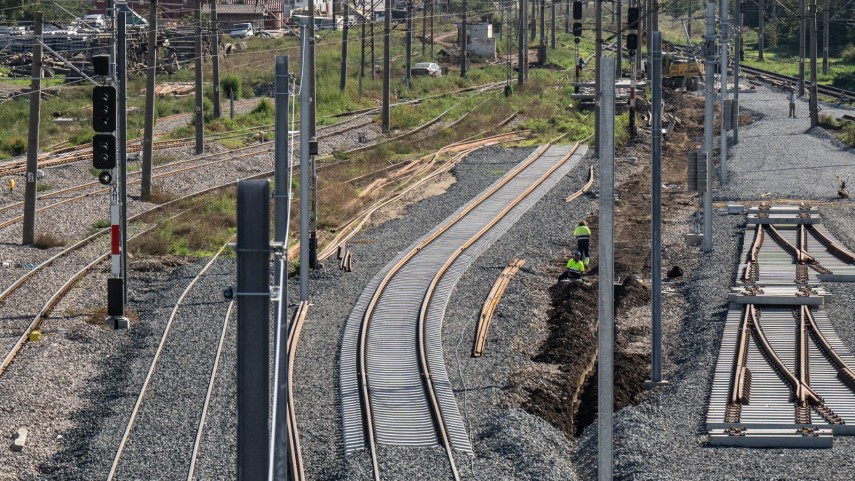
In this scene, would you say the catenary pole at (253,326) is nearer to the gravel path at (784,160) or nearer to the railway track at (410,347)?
the railway track at (410,347)

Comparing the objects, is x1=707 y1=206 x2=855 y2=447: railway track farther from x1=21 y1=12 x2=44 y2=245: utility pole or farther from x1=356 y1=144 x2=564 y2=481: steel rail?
x1=21 y1=12 x2=44 y2=245: utility pole

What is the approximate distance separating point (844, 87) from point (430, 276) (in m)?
47.9

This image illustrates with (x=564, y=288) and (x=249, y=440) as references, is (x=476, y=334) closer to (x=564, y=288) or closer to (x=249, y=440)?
(x=564, y=288)

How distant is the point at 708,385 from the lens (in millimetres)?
15797

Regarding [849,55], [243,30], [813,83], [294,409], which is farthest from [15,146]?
[849,55]

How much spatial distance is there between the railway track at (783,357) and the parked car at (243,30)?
55.0 meters

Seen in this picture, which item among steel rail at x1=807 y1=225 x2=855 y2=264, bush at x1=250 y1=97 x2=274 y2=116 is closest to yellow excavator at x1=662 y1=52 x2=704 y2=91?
bush at x1=250 y1=97 x2=274 y2=116

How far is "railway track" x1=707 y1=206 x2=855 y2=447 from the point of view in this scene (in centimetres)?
1377

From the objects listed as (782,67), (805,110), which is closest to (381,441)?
(805,110)

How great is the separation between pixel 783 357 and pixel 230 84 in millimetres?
35279

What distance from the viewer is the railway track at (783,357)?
45.2 ft

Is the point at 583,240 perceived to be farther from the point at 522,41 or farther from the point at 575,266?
the point at 522,41

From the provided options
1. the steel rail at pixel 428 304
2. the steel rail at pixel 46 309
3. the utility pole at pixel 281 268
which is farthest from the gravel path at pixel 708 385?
the steel rail at pixel 46 309

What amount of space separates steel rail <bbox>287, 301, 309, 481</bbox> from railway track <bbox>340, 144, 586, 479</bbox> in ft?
1.93
